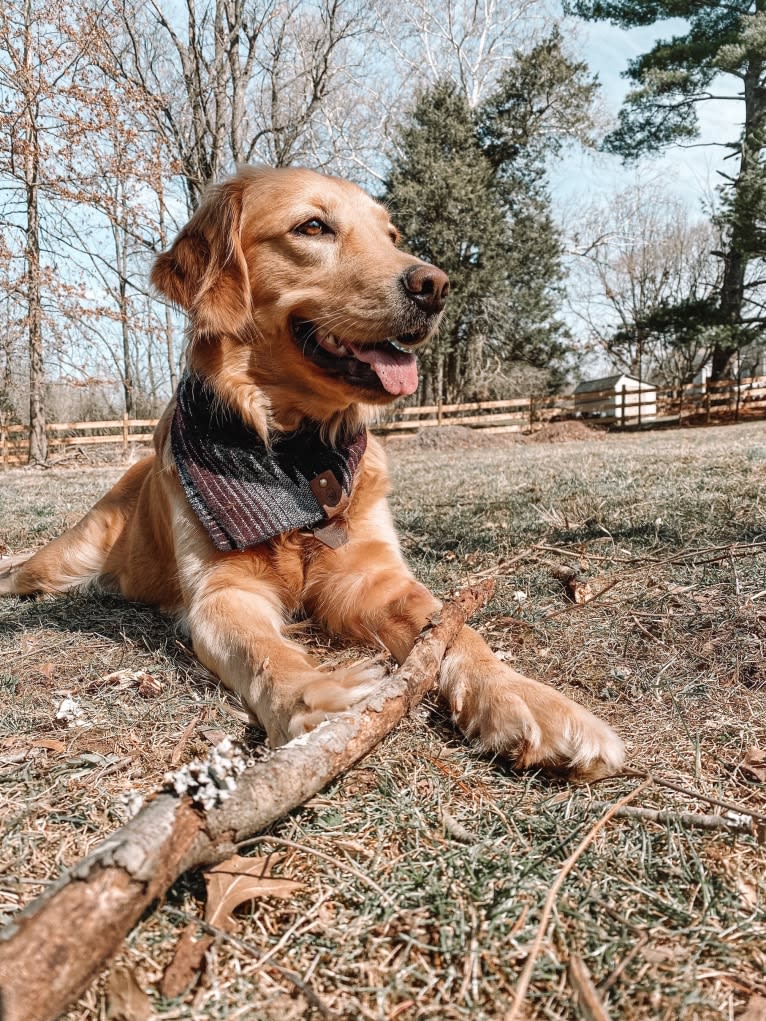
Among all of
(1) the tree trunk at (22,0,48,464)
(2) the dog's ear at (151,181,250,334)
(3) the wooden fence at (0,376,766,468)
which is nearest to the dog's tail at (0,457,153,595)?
(2) the dog's ear at (151,181,250,334)

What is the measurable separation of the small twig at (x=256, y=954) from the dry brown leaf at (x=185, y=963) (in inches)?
0.5

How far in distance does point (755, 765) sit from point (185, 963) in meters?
1.24

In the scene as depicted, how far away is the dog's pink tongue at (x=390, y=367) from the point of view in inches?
105

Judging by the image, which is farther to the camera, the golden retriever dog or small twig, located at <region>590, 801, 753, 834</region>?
the golden retriever dog

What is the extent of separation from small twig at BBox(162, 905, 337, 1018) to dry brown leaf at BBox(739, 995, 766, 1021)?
55cm

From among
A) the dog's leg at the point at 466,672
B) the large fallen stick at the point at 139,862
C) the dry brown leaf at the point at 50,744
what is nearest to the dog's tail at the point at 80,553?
the dog's leg at the point at 466,672

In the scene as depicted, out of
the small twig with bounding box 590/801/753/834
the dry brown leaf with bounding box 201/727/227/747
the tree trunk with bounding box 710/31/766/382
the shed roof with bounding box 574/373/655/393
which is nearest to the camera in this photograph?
the small twig with bounding box 590/801/753/834

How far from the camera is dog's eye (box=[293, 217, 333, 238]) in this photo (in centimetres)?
286

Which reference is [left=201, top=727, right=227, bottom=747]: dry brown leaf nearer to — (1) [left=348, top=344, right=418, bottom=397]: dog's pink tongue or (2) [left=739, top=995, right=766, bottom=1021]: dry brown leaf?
(2) [left=739, top=995, right=766, bottom=1021]: dry brown leaf

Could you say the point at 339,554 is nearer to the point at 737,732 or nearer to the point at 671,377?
the point at 737,732

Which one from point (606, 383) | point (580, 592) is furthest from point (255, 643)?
point (606, 383)

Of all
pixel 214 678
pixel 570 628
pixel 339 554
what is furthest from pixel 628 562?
pixel 214 678

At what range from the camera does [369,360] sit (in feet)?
8.82

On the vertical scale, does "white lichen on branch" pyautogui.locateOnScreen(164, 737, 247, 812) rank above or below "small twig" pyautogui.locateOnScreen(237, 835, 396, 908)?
above
